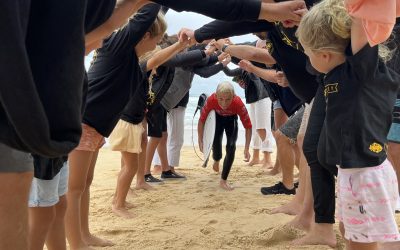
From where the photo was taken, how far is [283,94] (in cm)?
404

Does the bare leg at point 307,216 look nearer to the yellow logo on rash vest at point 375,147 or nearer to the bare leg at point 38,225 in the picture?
the yellow logo on rash vest at point 375,147

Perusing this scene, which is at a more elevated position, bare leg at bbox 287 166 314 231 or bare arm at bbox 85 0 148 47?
bare arm at bbox 85 0 148 47

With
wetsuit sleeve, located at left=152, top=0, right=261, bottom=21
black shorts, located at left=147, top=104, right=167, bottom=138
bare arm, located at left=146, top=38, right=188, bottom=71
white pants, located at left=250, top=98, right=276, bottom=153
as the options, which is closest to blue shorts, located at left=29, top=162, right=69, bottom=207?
wetsuit sleeve, located at left=152, top=0, right=261, bottom=21

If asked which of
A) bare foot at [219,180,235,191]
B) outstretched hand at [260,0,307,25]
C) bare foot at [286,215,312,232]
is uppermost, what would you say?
outstretched hand at [260,0,307,25]

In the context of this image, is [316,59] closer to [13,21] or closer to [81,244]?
[13,21]

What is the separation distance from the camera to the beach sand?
2.67 metres

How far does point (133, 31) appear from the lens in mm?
2590

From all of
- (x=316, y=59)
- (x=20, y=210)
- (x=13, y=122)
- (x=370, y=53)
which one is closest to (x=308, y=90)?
(x=316, y=59)

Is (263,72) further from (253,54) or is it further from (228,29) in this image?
(228,29)

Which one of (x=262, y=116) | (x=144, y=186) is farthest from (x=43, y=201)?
(x=262, y=116)

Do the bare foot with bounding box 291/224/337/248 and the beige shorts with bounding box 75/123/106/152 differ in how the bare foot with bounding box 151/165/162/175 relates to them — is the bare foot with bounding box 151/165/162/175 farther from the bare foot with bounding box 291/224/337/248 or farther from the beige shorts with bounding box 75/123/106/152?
the bare foot with bounding box 291/224/337/248

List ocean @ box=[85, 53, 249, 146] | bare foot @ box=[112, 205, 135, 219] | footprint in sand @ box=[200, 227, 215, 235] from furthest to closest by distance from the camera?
1. ocean @ box=[85, 53, 249, 146]
2. bare foot @ box=[112, 205, 135, 219]
3. footprint in sand @ box=[200, 227, 215, 235]

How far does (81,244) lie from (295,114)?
2.27m

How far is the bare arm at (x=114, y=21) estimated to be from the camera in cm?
133
